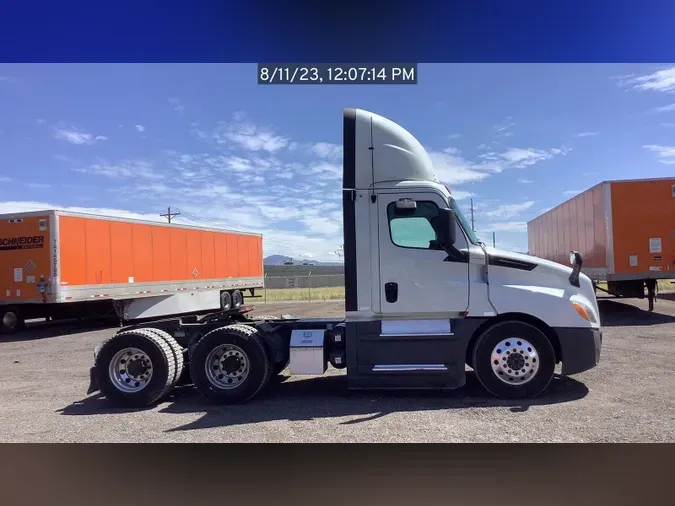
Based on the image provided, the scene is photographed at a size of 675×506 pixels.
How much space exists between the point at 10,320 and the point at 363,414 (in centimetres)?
1372

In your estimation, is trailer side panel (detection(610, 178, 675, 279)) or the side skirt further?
trailer side panel (detection(610, 178, 675, 279))

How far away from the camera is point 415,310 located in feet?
20.5

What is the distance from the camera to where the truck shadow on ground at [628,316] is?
520 inches

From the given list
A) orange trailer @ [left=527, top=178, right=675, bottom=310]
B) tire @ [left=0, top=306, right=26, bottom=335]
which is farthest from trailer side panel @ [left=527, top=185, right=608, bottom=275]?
tire @ [left=0, top=306, right=26, bottom=335]

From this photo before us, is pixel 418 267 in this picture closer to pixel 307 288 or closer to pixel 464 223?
pixel 464 223

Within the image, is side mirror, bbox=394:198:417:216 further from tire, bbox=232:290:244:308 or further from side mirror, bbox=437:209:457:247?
tire, bbox=232:290:244:308

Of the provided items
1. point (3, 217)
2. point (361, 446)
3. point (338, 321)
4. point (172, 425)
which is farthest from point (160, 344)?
point (3, 217)

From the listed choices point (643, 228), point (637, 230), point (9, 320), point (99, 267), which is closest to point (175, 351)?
point (99, 267)

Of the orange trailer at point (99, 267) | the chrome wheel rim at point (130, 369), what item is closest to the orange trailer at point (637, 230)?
the chrome wheel rim at point (130, 369)

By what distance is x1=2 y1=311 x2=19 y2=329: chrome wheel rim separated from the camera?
49.2 feet

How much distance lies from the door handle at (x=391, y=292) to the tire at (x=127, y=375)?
2910mm

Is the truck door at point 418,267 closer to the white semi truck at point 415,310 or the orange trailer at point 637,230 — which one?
the white semi truck at point 415,310

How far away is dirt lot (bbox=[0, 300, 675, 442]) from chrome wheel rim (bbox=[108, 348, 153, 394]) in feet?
1.17

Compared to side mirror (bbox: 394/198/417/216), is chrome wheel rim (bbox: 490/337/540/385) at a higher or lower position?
lower
